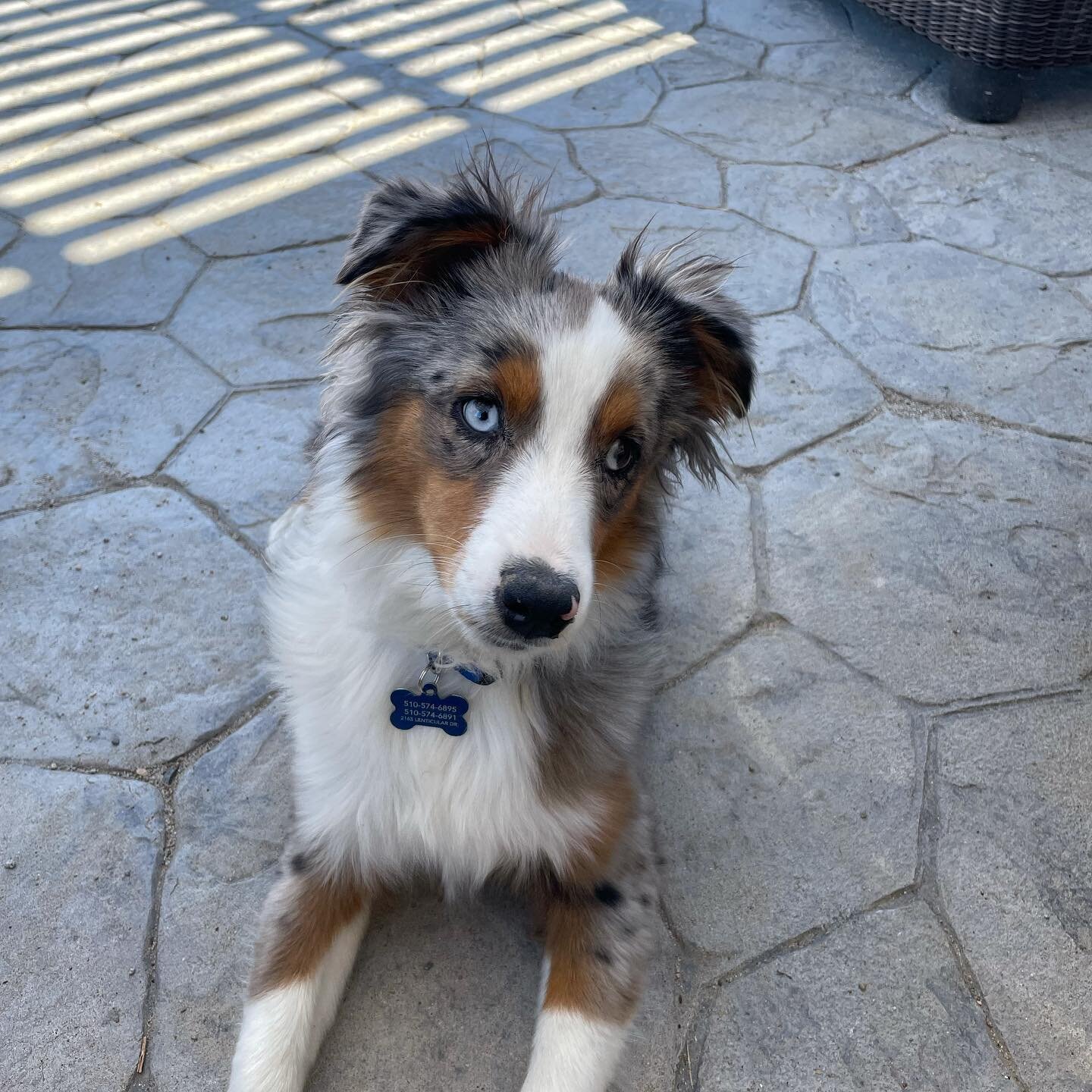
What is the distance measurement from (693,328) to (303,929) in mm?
1696

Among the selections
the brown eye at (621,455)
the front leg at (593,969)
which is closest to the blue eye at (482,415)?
the brown eye at (621,455)

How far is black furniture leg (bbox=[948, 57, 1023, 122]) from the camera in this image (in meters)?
5.77

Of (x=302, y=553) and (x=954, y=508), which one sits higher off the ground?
(x=302, y=553)

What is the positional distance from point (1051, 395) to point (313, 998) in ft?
11.9

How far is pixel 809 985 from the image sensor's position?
2465mm

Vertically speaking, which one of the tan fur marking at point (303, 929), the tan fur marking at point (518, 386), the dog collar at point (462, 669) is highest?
the tan fur marking at point (518, 386)

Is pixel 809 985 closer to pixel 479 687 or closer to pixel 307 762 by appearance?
pixel 479 687

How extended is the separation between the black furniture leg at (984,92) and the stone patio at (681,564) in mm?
123

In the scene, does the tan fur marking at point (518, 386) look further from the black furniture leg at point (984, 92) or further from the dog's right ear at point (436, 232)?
the black furniture leg at point (984, 92)

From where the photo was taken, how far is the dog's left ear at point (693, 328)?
2.45 meters

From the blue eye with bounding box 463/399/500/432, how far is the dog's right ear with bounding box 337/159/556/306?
0.38 metres

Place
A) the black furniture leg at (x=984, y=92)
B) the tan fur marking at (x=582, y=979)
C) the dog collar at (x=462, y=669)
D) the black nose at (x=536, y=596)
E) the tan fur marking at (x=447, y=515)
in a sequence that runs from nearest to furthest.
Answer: the black nose at (x=536, y=596)
the tan fur marking at (x=447, y=515)
the tan fur marking at (x=582, y=979)
the dog collar at (x=462, y=669)
the black furniture leg at (x=984, y=92)

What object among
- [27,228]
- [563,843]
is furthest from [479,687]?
[27,228]

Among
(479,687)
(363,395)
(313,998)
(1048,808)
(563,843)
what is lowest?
(1048,808)
